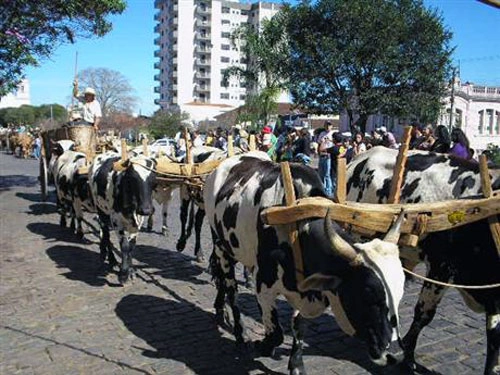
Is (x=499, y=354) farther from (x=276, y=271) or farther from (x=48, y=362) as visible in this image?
(x=48, y=362)

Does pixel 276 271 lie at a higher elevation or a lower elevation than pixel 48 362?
higher

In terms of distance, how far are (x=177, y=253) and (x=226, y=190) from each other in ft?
12.8

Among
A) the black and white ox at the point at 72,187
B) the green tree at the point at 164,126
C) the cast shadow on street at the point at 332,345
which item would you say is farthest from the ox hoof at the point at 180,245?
the green tree at the point at 164,126

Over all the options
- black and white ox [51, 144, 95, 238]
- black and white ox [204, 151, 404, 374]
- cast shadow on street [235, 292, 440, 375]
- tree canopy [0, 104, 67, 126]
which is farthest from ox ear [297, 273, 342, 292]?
tree canopy [0, 104, 67, 126]

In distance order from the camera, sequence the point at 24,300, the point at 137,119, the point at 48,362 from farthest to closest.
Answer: the point at 137,119 < the point at 24,300 < the point at 48,362

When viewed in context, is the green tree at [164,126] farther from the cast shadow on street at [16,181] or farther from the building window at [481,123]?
the cast shadow on street at [16,181]

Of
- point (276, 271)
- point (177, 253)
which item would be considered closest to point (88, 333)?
point (276, 271)

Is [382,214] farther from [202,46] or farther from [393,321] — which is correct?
[202,46]

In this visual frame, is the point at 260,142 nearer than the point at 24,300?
No

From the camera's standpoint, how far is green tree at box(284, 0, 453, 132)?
2458 cm

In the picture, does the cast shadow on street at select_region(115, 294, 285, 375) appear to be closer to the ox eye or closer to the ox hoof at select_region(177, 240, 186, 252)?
the ox eye

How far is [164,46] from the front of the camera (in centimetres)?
10850

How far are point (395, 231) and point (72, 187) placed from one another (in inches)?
303

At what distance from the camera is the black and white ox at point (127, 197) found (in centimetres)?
656
